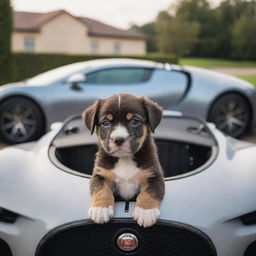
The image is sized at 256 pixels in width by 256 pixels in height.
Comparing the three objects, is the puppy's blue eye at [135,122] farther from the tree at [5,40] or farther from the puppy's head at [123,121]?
the tree at [5,40]

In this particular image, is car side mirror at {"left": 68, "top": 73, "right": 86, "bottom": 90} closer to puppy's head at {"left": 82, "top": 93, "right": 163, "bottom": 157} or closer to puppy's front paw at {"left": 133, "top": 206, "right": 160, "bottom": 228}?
puppy's head at {"left": 82, "top": 93, "right": 163, "bottom": 157}

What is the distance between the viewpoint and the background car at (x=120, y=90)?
6.40 metres

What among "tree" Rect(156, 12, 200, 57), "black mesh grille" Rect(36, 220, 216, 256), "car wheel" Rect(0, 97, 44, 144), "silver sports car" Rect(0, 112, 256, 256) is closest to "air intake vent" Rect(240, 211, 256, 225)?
"silver sports car" Rect(0, 112, 256, 256)

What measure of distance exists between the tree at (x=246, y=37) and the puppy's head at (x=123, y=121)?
167 ft

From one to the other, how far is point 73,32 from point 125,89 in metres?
33.9

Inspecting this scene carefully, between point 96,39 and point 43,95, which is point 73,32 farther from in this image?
point 43,95

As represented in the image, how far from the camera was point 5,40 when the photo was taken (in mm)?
11875

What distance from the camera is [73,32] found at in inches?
1533

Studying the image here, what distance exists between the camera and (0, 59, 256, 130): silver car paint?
6391 millimetres

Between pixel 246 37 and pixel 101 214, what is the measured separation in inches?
2049

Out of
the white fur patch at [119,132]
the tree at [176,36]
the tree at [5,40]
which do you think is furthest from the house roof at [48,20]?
the white fur patch at [119,132]

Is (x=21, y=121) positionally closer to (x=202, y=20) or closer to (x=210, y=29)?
(x=210, y=29)

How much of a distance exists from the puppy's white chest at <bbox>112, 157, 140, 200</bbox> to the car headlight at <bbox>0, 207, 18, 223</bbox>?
0.61 meters

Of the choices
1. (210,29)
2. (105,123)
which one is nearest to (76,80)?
(105,123)
